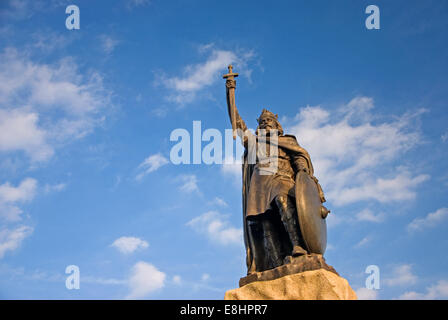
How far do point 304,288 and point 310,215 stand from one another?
155 cm

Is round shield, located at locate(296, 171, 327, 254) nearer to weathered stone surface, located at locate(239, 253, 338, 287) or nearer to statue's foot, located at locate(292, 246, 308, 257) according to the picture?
statue's foot, located at locate(292, 246, 308, 257)

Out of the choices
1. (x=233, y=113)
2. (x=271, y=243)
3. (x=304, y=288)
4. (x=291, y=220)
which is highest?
(x=233, y=113)

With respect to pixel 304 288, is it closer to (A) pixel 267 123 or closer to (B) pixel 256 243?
(B) pixel 256 243

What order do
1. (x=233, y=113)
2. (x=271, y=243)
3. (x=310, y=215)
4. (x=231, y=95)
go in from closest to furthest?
(x=310, y=215) < (x=271, y=243) < (x=233, y=113) < (x=231, y=95)

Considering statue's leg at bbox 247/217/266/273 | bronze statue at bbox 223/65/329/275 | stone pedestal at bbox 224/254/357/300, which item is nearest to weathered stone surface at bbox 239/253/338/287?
stone pedestal at bbox 224/254/357/300

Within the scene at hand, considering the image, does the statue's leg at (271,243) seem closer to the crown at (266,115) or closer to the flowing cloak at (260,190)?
the flowing cloak at (260,190)

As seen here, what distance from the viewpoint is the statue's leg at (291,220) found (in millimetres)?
10006

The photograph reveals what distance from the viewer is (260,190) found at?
11156 millimetres

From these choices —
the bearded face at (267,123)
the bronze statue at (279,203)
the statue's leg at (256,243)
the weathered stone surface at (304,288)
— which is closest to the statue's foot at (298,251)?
the bronze statue at (279,203)

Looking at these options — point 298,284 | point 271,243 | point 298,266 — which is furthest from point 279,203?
point 298,284

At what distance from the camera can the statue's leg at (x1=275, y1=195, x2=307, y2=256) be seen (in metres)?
10.0

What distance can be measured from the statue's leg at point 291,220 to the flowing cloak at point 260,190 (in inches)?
8.2
